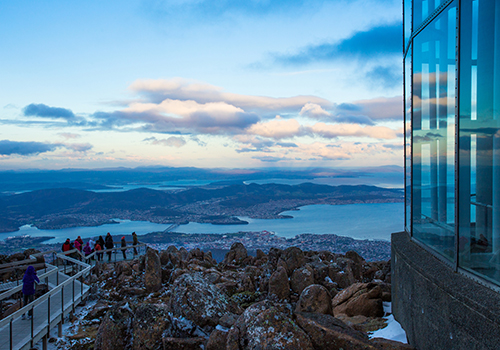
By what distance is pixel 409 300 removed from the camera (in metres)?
5.65

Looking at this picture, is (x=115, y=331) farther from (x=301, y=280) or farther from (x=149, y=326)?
(x=301, y=280)

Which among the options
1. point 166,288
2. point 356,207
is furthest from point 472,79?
point 356,207

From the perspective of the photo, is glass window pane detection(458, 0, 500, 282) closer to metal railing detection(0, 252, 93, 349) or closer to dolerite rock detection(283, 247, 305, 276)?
metal railing detection(0, 252, 93, 349)

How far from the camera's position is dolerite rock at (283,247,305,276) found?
13524 mm

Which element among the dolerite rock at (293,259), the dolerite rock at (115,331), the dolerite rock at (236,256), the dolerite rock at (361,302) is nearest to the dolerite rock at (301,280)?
the dolerite rock at (293,259)

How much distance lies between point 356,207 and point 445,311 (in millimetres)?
145009

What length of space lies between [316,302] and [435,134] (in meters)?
4.53

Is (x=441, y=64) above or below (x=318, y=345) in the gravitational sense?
above

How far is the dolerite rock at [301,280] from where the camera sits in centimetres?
1124

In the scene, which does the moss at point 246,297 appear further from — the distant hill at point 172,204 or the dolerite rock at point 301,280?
the distant hill at point 172,204

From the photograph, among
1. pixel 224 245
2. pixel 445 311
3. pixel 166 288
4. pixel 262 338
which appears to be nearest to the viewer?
→ pixel 445 311

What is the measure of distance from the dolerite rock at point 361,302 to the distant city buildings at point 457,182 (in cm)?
117

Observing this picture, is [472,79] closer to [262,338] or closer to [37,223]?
[262,338]

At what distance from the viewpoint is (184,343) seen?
5.67 m
